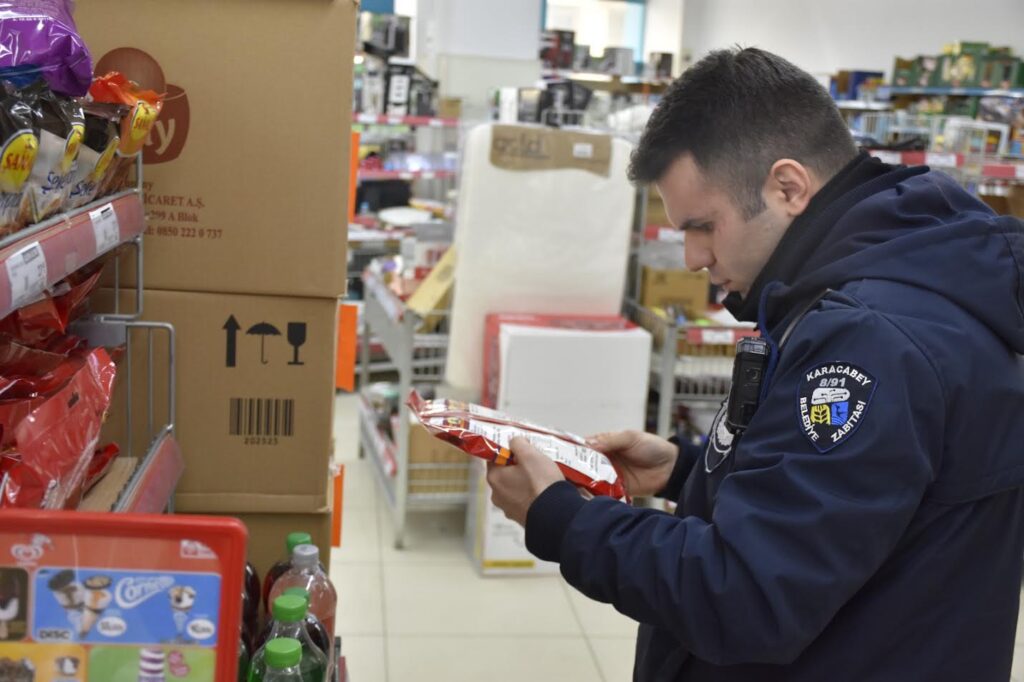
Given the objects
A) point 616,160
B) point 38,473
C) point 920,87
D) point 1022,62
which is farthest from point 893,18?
point 38,473

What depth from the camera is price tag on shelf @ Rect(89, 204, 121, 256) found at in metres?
1.20

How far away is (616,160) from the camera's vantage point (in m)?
3.52

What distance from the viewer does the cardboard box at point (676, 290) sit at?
3963 millimetres

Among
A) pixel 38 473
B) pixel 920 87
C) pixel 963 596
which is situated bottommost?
pixel 963 596

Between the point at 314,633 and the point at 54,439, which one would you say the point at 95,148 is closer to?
the point at 54,439

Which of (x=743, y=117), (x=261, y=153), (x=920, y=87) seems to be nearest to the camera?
(x=743, y=117)

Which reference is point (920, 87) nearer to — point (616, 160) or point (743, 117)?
point (616, 160)

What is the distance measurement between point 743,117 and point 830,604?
61 cm

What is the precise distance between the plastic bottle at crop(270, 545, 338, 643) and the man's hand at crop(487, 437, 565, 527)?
0.97ft

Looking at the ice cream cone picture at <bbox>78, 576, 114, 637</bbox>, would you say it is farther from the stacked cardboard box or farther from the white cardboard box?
the white cardboard box

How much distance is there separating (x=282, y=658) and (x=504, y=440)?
19.0 inches

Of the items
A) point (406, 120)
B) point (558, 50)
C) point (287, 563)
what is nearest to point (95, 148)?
point (287, 563)

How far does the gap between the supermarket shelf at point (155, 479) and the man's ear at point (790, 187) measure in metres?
0.89

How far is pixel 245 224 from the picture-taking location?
158 centimetres
